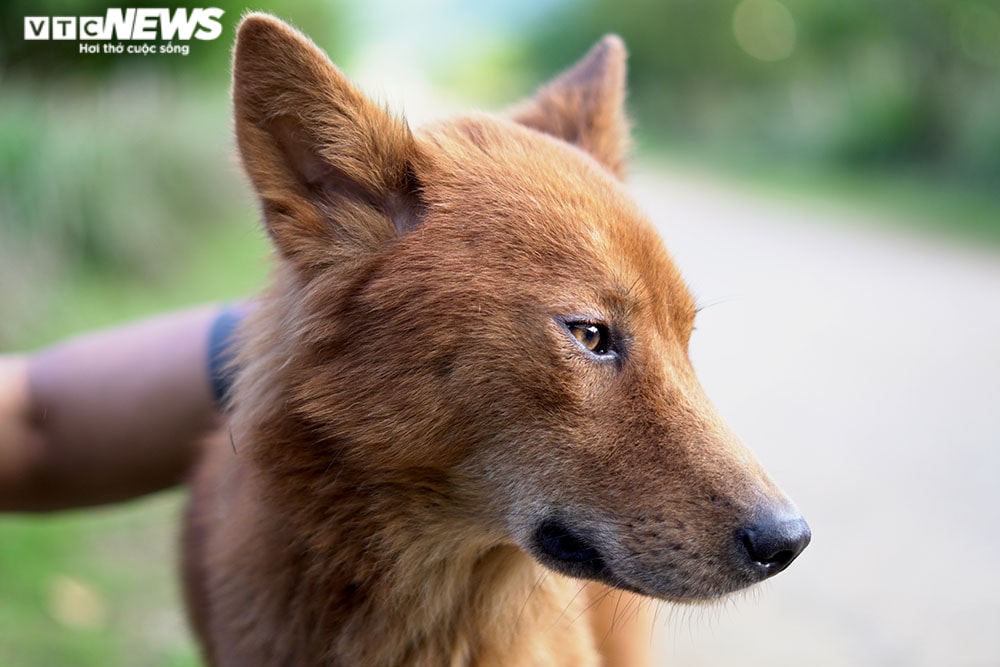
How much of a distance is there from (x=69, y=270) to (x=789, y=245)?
8.36m

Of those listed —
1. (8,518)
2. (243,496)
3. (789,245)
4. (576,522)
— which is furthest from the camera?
(789,245)

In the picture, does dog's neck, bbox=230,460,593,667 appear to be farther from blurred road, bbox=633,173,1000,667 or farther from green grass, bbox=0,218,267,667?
green grass, bbox=0,218,267,667

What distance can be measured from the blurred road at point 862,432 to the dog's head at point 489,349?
403 millimetres

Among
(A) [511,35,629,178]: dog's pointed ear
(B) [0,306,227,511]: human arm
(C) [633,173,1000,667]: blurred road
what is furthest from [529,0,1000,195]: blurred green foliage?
(B) [0,306,227,511]: human arm

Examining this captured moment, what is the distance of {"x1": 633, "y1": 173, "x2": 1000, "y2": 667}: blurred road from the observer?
14.6 feet

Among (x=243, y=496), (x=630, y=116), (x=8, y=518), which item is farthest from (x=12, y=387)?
(x=8, y=518)

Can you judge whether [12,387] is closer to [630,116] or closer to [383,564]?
[383,564]

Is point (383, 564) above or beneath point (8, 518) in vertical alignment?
above

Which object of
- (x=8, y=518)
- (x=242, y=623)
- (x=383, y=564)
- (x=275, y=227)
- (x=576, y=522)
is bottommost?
(x=8, y=518)

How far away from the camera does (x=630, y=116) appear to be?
3.19m

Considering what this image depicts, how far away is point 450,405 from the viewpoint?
89.1 inches

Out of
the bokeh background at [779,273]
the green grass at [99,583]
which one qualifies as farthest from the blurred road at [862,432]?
the green grass at [99,583]

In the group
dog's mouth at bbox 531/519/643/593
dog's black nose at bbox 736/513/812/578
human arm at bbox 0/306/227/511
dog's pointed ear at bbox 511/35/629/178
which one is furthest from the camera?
human arm at bbox 0/306/227/511

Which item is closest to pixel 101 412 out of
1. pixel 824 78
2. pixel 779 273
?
pixel 779 273
